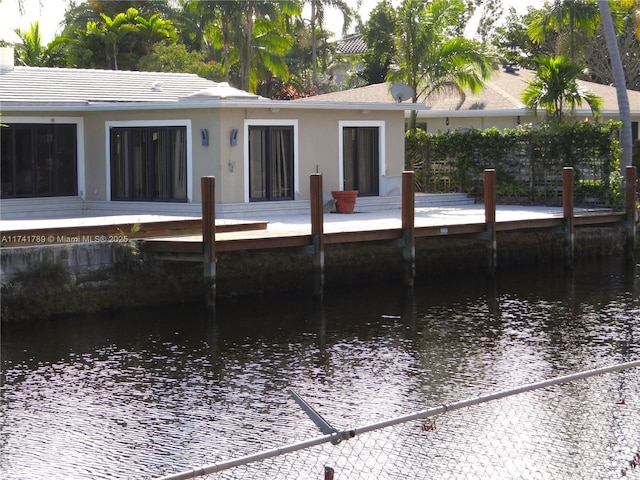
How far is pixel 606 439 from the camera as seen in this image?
37.0 ft

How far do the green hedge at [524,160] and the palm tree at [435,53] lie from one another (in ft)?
7.87

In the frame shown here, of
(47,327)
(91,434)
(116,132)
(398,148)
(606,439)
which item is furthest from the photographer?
(398,148)

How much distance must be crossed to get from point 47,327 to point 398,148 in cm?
1366

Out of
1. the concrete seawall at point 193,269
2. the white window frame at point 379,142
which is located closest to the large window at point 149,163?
the white window frame at point 379,142

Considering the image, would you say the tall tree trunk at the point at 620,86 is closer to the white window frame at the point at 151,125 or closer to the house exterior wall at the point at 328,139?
the house exterior wall at the point at 328,139

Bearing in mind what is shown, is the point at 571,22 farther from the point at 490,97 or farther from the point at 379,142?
the point at 379,142

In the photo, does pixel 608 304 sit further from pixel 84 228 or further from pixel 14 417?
pixel 14 417

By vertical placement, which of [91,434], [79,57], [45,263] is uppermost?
[79,57]

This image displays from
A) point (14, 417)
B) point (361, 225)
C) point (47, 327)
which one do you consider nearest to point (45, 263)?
point (47, 327)

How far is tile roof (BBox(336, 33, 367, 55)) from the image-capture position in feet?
226

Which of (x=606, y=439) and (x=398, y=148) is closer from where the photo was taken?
(x=606, y=439)

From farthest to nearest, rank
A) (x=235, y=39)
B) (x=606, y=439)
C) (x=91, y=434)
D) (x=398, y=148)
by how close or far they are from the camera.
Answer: (x=235, y=39) → (x=398, y=148) → (x=91, y=434) → (x=606, y=439)

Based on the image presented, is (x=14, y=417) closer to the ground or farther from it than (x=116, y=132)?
closer to the ground

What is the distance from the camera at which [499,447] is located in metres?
11.1
